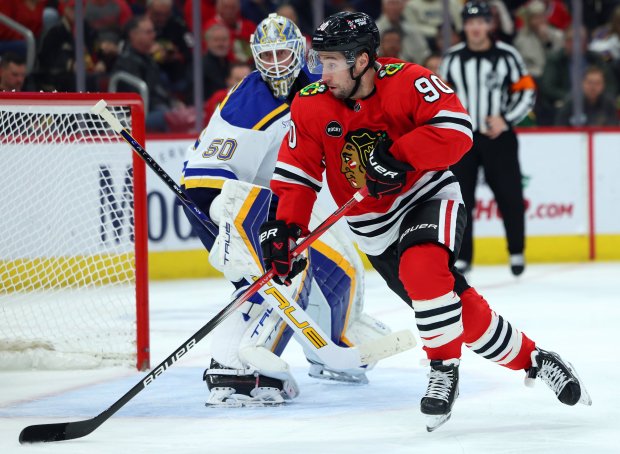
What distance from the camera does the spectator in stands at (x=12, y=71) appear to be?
5016mm

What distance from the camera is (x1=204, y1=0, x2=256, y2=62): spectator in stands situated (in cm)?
636

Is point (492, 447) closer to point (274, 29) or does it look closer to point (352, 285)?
point (352, 285)

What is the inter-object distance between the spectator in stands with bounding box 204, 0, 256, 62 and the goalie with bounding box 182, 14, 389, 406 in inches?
121

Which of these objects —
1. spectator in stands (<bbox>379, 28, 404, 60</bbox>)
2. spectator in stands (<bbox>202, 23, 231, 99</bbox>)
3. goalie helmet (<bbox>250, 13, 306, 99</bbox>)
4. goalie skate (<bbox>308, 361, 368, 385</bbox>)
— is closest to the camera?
goalie helmet (<bbox>250, 13, 306, 99</bbox>)

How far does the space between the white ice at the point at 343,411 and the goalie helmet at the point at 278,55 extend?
900 millimetres

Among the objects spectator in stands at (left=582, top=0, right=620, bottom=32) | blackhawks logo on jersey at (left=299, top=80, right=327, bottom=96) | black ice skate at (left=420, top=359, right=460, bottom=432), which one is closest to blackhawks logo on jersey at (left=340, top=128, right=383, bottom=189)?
blackhawks logo on jersey at (left=299, top=80, right=327, bottom=96)

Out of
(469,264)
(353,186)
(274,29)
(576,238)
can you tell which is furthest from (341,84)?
(576,238)

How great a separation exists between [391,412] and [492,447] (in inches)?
17.7

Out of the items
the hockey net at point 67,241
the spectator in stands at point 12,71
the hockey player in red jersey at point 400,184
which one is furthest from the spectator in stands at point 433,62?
the hockey player in red jersey at point 400,184

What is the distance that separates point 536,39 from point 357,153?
14.8 feet

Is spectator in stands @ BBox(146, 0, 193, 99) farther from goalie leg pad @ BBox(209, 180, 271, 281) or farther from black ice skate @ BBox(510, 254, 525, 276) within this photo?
goalie leg pad @ BBox(209, 180, 271, 281)

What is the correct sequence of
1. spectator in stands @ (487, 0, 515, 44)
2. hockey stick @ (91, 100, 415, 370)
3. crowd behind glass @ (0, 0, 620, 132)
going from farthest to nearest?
spectator in stands @ (487, 0, 515, 44) < crowd behind glass @ (0, 0, 620, 132) < hockey stick @ (91, 100, 415, 370)

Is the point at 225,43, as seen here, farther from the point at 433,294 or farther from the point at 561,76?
the point at 433,294

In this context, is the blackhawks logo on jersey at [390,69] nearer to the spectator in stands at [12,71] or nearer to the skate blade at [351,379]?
the skate blade at [351,379]
